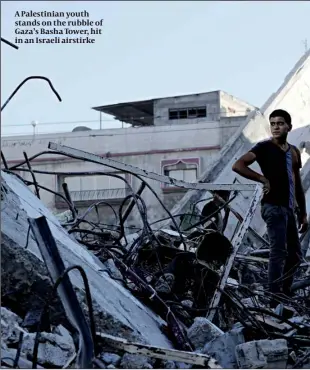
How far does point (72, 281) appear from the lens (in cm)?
551

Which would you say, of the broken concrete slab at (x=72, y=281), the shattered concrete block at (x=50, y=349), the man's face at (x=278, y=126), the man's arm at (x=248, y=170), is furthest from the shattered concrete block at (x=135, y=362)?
the man's face at (x=278, y=126)

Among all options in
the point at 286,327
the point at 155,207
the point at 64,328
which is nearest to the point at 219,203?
the point at 286,327

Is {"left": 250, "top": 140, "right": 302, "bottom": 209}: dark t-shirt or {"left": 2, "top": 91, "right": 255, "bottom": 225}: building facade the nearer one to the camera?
{"left": 250, "top": 140, "right": 302, "bottom": 209}: dark t-shirt

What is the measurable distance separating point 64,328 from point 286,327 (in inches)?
50.2

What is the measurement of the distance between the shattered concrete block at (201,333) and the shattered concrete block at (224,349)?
7cm

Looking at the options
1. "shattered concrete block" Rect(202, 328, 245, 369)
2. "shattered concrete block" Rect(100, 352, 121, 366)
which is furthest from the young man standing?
"shattered concrete block" Rect(100, 352, 121, 366)

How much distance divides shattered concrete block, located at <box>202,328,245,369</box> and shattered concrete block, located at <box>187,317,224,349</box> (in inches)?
2.8

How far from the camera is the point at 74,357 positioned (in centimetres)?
484

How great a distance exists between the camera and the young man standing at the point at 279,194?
6.73 meters

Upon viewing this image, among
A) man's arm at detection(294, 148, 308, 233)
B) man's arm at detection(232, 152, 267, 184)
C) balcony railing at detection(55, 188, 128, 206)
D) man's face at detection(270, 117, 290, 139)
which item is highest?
man's face at detection(270, 117, 290, 139)

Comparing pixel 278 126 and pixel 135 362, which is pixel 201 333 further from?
pixel 278 126

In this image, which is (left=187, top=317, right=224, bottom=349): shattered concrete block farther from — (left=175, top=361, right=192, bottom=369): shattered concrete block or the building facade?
the building facade

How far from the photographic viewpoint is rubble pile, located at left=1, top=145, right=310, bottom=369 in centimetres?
501

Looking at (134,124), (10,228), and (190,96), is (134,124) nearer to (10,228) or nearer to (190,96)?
(190,96)
